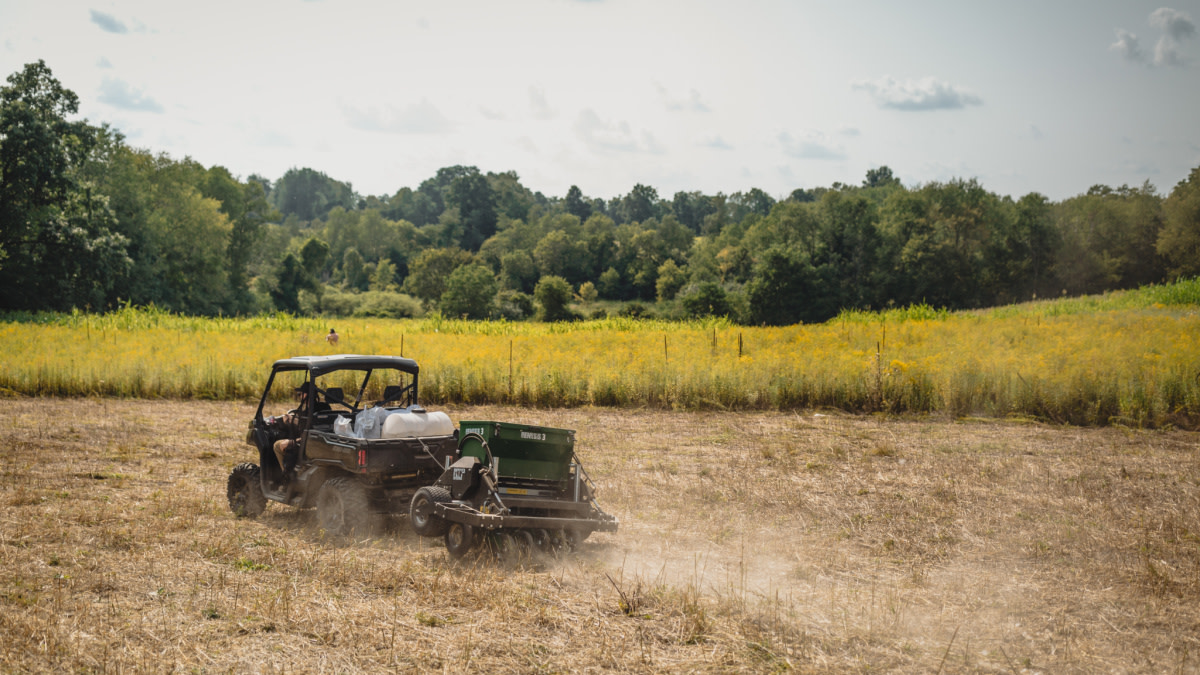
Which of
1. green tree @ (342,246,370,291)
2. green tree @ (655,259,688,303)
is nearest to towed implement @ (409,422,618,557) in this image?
green tree @ (655,259,688,303)

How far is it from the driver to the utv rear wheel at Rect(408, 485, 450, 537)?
76.2 inches

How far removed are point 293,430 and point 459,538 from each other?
3046 mm

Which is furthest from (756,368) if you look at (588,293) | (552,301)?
(588,293)

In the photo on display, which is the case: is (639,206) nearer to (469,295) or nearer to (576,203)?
(576,203)

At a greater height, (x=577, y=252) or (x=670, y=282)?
(x=577, y=252)

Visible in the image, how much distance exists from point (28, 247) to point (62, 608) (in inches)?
1691

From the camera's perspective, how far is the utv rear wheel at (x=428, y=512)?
7215 millimetres

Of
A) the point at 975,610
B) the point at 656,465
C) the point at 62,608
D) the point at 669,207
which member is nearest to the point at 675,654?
the point at 975,610

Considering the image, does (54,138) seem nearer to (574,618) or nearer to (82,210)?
(82,210)

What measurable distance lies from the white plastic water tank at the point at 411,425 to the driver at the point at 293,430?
1.11 meters

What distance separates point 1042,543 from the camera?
7.64 meters

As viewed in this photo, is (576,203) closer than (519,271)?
No

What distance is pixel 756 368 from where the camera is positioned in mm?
18812

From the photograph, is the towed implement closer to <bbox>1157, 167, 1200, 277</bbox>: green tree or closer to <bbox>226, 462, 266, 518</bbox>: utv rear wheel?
<bbox>226, 462, 266, 518</bbox>: utv rear wheel
